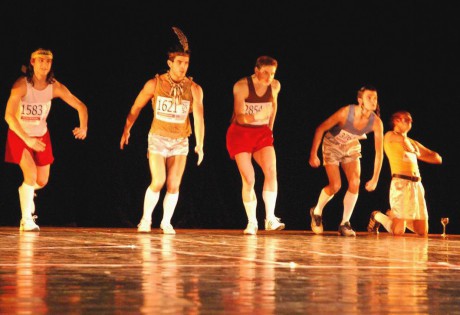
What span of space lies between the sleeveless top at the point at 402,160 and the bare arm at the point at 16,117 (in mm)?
3070

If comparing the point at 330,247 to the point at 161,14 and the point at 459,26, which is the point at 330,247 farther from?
the point at 459,26

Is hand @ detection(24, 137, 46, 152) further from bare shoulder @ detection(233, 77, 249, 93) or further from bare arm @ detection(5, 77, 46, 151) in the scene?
bare shoulder @ detection(233, 77, 249, 93)

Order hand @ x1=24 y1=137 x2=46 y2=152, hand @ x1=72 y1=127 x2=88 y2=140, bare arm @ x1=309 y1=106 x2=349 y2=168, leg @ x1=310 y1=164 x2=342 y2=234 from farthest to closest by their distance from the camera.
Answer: leg @ x1=310 y1=164 x2=342 y2=234, bare arm @ x1=309 y1=106 x2=349 y2=168, hand @ x1=72 y1=127 x2=88 y2=140, hand @ x1=24 y1=137 x2=46 y2=152

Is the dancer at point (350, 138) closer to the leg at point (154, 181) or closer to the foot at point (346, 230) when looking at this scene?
the foot at point (346, 230)

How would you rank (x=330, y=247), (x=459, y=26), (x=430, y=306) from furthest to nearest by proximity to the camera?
(x=459, y=26), (x=330, y=247), (x=430, y=306)

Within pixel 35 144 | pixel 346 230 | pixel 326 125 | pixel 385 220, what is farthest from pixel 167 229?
pixel 385 220

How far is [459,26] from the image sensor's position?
9.72 meters

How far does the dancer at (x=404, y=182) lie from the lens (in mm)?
8367

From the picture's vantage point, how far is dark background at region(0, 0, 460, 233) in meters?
8.95

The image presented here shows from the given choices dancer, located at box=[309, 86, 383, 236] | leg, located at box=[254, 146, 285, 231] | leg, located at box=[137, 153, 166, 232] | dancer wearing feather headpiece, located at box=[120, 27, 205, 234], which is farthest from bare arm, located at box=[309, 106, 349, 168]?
leg, located at box=[137, 153, 166, 232]

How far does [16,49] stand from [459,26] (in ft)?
14.2

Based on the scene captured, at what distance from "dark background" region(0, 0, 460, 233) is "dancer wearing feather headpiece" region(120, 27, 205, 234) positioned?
1478 mm

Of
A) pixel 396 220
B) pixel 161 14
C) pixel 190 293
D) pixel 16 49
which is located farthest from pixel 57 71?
pixel 190 293

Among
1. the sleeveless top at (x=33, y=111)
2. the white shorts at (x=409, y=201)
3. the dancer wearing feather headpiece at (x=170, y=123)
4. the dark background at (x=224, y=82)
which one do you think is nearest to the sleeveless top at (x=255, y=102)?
the dancer wearing feather headpiece at (x=170, y=123)
